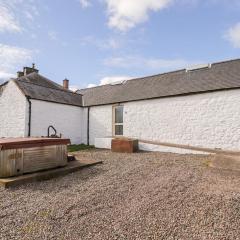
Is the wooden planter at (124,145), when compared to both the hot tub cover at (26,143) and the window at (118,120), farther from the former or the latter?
the hot tub cover at (26,143)

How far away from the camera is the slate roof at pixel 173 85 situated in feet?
42.7

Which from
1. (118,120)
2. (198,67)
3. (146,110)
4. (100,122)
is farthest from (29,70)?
(198,67)

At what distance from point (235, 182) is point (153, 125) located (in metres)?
8.27

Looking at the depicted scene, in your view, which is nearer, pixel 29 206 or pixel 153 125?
pixel 29 206

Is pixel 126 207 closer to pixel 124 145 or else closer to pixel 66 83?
pixel 124 145

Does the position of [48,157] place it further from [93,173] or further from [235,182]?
[235,182]

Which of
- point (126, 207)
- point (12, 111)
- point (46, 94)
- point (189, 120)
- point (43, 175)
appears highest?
point (46, 94)

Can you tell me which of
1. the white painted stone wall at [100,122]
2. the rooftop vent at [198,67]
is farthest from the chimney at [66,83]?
the rooftop vent at [198,67]

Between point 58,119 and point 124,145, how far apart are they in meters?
5.56

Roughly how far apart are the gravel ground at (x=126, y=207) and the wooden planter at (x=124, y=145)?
5.60 metres

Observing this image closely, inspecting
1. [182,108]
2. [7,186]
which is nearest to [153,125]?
[182,108]

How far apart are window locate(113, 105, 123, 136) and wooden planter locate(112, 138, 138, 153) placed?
266 centimetres

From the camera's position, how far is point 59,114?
662 inches

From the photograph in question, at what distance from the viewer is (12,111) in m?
15.7
